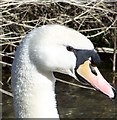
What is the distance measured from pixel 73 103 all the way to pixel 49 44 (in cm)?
385

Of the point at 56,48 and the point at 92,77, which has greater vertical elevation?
the point at 56,48

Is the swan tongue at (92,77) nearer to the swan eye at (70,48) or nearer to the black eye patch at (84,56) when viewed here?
the black eye patch at (84,56)

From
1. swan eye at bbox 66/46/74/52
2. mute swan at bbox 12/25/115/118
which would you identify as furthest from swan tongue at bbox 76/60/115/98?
swan eye at bbox 66/46/74/52

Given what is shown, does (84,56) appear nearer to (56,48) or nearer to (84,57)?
(84,57)

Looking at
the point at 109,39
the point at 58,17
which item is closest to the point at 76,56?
the point at 58,17

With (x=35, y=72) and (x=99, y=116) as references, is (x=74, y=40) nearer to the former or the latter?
(x=35, y=72)

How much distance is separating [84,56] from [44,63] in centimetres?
20

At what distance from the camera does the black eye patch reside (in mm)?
2293

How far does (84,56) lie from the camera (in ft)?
7.72

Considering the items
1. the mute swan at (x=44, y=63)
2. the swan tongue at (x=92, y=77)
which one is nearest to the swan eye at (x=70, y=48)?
the mute swan at (x=44, y=63)

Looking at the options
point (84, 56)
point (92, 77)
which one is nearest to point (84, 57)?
point (84, 56)

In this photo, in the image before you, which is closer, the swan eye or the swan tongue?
the swan eye

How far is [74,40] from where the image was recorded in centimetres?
224

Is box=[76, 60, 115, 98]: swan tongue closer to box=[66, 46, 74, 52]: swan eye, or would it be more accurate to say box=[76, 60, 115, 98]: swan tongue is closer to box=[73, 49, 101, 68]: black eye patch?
box=[73, 49, 101, 68]: black eye patch
